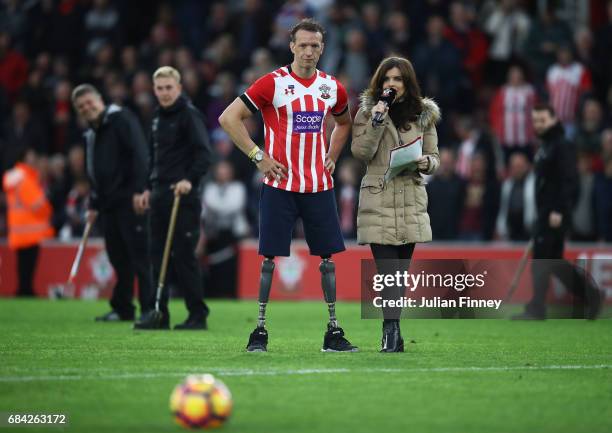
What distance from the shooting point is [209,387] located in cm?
645

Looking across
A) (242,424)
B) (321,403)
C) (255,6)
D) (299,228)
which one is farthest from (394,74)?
(255,6)

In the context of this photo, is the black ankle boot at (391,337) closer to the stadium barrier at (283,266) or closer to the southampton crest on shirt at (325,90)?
the southampton crest on shirt at (325,90)

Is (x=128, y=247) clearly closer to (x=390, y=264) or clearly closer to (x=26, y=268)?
(x=390, y=264)

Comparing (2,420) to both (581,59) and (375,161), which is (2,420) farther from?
(581,59)

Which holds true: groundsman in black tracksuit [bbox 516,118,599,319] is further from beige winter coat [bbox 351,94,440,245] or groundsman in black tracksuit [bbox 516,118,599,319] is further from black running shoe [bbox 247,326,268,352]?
black running shoe [bbox 247,326,268,352]

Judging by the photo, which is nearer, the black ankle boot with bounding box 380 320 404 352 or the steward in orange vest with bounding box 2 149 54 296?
the black ankle boot with bounding box 380 320 404 352

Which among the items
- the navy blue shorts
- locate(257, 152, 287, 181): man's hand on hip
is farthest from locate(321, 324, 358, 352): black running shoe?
locate(257, 152, 287, 181): man's hand on hip

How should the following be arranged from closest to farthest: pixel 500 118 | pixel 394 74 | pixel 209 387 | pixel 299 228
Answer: pixel 209 387, pixel 394 74, pixel 500 118, pixel 299 228

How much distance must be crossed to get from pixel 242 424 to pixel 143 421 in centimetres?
51

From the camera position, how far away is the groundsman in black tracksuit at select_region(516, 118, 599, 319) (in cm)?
1437

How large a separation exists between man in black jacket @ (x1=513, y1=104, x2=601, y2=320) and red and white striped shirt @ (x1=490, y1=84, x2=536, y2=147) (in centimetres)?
509

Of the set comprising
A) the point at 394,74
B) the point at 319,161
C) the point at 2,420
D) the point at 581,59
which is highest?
the point at 581,59

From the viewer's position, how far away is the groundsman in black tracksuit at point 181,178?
12383 mm

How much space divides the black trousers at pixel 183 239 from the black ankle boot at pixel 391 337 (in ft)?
10.5
